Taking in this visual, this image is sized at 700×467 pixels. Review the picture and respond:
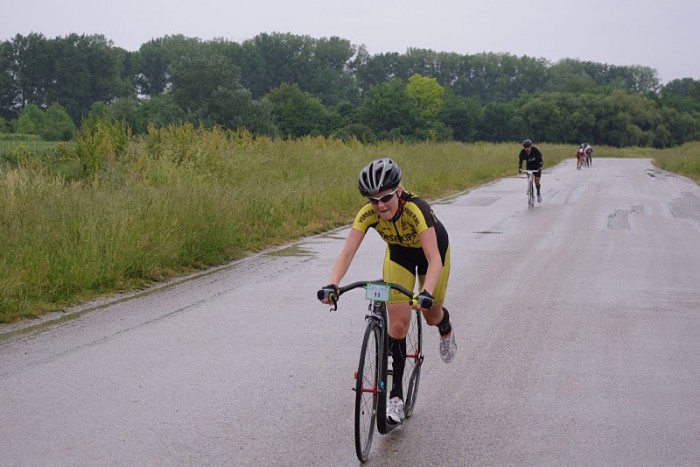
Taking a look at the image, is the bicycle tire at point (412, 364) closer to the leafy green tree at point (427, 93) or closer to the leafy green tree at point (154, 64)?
the leafy green tree at point (154, 64)

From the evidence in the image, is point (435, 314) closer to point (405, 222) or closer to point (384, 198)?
point (405, 222)

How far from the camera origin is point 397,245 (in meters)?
5.57

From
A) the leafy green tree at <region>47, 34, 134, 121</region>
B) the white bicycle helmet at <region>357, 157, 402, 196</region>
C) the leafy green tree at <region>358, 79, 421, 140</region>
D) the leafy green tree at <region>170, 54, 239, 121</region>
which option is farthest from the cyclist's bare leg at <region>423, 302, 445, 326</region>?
the leafy green tree at <region>47, 34, 134, 121</region>

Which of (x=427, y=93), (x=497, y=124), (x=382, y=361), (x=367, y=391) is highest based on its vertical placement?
(x=427, y=93)

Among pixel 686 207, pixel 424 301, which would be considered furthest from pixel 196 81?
pixel 424 301

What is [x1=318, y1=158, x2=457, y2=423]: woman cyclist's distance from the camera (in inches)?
196

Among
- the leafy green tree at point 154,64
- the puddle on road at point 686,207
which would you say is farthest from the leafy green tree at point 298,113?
the puddle on road at point 686,207

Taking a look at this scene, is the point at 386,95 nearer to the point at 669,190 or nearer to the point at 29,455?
the point at 669,190

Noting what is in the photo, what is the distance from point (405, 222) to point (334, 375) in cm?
185

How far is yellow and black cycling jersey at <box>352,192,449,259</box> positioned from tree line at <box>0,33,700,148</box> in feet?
199

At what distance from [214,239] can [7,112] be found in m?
97.6

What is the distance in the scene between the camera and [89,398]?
19.8ft

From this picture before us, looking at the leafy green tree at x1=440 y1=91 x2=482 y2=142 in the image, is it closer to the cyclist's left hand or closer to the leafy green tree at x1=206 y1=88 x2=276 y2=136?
the leafy green tree at x1=206 y1=88 x2=276 y2=136

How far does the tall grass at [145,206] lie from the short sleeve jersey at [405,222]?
4880 millimetres
